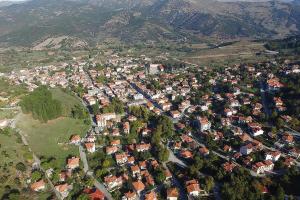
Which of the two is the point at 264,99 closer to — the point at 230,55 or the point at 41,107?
the point at 41,107

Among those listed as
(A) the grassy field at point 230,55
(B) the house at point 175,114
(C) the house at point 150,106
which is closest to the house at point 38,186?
(B) the house at point 175,114

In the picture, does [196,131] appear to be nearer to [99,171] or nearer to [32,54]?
[99,171]

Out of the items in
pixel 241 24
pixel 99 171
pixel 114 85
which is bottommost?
pixel 241 24

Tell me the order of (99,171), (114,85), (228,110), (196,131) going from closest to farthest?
(99,171), (196,131), (228,110), (114,85)

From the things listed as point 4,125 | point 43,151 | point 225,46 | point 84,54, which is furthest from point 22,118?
point 225,46

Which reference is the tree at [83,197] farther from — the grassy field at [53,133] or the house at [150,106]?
the house at [150,106]

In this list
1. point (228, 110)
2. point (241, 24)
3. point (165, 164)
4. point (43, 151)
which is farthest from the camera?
point (241, 24)
